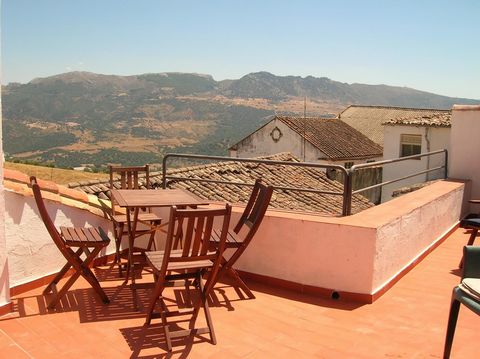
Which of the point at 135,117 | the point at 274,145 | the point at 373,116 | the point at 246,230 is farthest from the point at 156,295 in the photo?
the point at 135,117

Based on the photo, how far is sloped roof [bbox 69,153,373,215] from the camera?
1245cm

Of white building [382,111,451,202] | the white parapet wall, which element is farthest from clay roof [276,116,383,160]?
the white parapet wall

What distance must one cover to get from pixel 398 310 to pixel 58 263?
11.2ft

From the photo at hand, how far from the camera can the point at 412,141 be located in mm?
25984

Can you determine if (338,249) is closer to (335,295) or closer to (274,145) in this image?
(335,295)

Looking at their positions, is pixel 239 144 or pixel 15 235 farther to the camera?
pixel 239 144

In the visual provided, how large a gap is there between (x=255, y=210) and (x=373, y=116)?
39.8 meters

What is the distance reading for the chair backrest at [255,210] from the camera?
445cm

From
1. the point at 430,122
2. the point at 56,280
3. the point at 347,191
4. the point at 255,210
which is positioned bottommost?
the point at 56,280

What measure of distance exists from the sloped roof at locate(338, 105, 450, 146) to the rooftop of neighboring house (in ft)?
16.1

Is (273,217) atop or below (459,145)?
below

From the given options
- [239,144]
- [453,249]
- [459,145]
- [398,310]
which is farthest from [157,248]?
[239,144]

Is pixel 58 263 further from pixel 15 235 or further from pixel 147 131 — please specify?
pixel 147 131

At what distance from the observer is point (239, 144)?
33125mm
